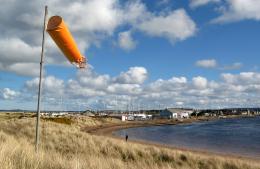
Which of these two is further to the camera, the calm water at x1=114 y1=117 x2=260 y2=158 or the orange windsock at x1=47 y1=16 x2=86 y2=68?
the calm water at x1=114 y1=117 x2=260 y2=158

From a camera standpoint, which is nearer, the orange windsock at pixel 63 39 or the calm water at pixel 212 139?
the orange windsock at pixel 63 39

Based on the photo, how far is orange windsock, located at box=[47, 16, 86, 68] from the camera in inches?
→ 301

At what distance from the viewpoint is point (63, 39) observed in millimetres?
7656

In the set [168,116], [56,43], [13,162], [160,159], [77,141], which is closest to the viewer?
[13,162]

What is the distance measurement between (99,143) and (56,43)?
1391 cm

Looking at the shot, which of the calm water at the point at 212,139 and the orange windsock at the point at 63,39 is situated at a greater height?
the orange windsock at the point at 63,39

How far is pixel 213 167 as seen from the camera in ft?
52.2

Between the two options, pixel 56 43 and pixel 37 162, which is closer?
pixel 37 162

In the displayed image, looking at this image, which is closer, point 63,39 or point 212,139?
point 63,39

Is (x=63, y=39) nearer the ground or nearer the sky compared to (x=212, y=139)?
nearer the sky

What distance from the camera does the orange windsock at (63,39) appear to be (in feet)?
25.1

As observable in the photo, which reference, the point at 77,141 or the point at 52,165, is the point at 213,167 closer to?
the point at 77,141

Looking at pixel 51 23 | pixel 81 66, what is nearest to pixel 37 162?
pixel 81 66

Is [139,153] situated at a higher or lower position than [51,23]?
lower
